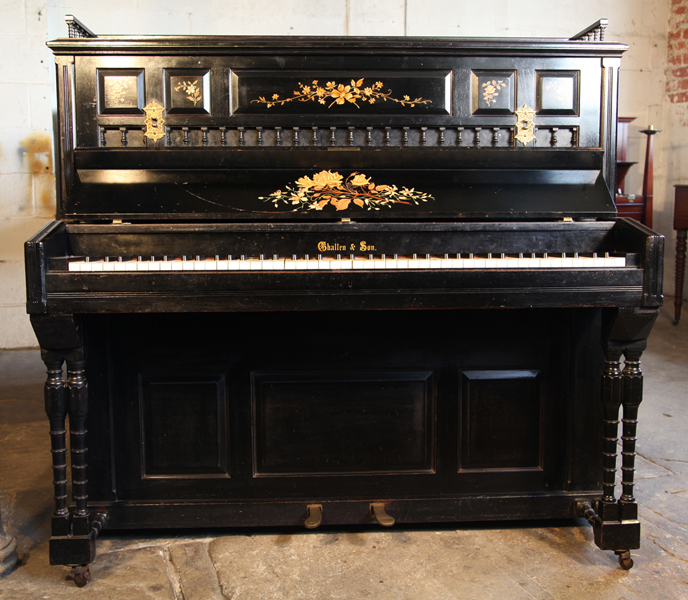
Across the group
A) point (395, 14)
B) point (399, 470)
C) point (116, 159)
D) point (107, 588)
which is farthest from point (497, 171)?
point (395, 14)

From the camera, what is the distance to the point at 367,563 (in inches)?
78.6

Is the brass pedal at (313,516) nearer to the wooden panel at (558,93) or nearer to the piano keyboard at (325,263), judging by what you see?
the piano keyboard at (325,263)

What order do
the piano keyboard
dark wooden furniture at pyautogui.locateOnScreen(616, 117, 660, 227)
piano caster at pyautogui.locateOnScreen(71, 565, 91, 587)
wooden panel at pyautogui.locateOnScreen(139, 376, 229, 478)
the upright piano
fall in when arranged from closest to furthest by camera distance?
1. the piano keyboard
2. piano caster at pyautogui.locateOnScreen(71, 565, 91, 587)
3. the upright piano
4. wooden panel at pyautogui.locateOnScreen(139, 376, 229, 478)
5. dark wooden furniture at pyautogui.locateOnScreen(616, 117, 660, 227)

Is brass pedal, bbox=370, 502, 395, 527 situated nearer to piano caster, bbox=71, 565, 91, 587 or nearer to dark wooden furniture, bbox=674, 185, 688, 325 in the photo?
piano caster, bbox=71, 565, 91, 587

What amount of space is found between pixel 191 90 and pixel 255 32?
332cm

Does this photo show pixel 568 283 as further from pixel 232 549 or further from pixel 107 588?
pixel 107 588

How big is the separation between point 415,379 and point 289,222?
0.69 meters

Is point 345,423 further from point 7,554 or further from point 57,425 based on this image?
point 7,554

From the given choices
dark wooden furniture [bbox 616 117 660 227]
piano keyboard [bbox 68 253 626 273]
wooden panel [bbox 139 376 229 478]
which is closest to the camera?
piano keyboard [bbox 68 253 626 273]

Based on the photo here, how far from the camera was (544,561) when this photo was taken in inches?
78.6

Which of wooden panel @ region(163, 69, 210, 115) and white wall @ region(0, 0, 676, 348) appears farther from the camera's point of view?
white wall @ region(0, 0, 676, 348)

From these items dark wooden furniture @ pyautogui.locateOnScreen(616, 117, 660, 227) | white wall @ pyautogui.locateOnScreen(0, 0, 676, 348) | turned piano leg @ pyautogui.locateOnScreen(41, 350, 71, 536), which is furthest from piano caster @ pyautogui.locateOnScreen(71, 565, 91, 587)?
dark wooden furniture @ pyautogui.locateOnScreen(616, 117, 660, 227)

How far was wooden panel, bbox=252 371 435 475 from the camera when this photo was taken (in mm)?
2158

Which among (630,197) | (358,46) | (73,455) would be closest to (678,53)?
(630,197)
